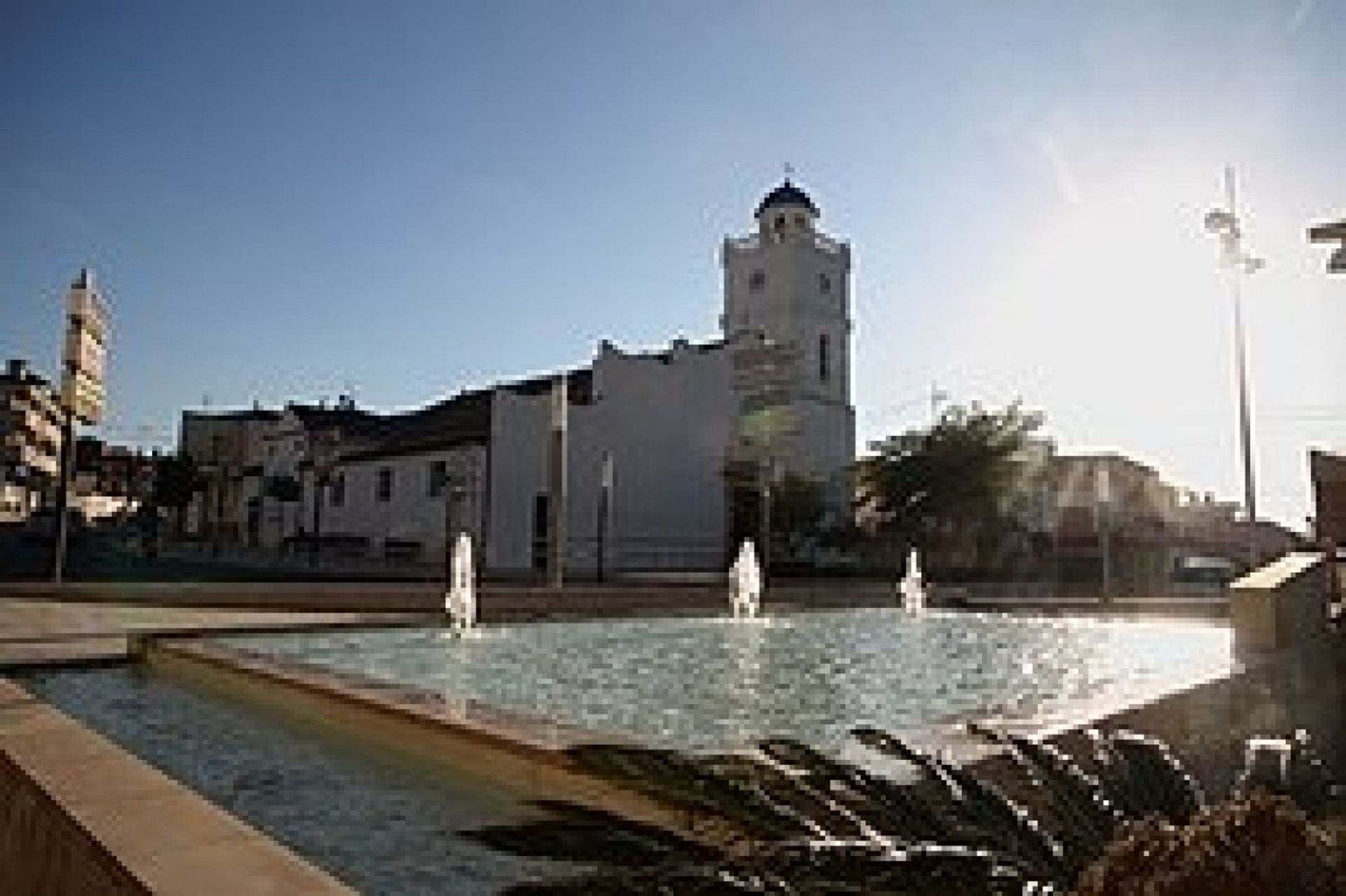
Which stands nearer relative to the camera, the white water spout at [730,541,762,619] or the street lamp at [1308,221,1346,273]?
the street lamp at [1308,221,1346,273]

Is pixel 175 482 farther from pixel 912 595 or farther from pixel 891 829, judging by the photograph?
pixel 891 829

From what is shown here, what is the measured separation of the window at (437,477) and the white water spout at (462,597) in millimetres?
23854

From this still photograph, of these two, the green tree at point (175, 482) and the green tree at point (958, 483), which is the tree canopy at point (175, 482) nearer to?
the green tree at point (175, 482)

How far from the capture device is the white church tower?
51062 millimetres

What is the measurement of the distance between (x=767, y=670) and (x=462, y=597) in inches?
260

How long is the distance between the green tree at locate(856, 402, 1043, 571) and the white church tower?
890cm

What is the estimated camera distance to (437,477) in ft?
130

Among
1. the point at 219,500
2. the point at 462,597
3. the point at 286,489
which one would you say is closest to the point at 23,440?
the point at 219,500

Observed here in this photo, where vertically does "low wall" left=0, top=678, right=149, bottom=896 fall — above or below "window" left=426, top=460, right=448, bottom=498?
below

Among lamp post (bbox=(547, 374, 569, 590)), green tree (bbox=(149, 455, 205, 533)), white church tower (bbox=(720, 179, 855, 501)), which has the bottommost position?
lamp post (bbox=(547, 374, 569, 590))

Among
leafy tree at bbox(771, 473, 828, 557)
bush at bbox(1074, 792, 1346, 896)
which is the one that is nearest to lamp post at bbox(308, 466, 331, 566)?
leafy tree at bbox(771, 473, 828, 557)

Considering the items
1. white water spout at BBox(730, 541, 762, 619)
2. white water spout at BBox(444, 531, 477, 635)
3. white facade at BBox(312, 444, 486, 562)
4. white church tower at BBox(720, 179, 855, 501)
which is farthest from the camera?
white church tower at BBox(720, 179, 855, 501)

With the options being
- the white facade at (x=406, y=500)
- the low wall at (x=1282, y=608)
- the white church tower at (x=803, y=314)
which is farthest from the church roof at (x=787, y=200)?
the low wall at (x=1282, y=608)

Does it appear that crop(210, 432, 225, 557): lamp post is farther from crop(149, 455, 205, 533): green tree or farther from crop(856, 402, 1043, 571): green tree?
crop(856, 402, 1043, 571): green tree
